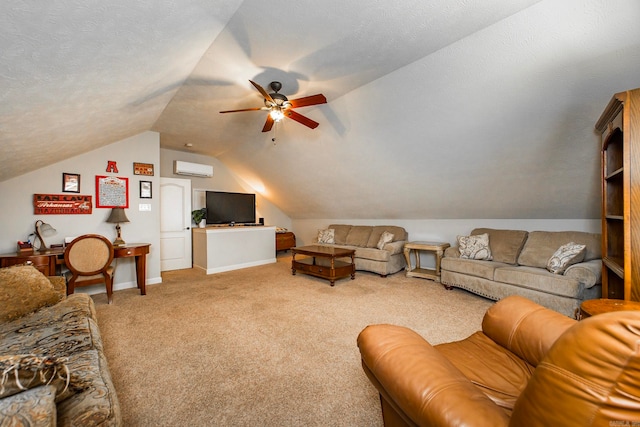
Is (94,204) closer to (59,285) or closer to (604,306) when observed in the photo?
(59,285)

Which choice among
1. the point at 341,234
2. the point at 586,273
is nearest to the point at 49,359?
the point at 586,273

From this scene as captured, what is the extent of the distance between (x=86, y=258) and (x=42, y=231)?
90cm

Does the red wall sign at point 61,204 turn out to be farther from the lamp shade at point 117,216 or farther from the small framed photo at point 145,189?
the small framed photo at point 145,189

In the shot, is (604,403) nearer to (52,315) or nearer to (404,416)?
(404,416)

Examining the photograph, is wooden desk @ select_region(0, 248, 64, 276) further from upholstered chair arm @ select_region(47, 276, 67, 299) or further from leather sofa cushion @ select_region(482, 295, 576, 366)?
leather sofa cushion @ select_region(482, 295, 576, 366)

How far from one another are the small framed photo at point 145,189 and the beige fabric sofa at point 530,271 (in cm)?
492

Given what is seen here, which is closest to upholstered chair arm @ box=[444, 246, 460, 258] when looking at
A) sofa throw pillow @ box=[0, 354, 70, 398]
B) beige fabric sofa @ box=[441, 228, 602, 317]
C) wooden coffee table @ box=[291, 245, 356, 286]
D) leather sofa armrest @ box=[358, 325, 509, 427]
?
beige fabric sofa @ box=[441, 228, 602, 317]

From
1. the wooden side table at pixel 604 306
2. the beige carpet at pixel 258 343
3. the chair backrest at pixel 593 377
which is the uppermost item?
the chair backrest at pixel 593 377

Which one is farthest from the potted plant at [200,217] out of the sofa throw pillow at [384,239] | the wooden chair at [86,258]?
the sofa throw pillow at [384,239]

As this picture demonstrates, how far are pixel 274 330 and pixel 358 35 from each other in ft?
9.12

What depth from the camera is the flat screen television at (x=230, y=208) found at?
5.67 m

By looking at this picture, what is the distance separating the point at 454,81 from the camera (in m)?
2.54

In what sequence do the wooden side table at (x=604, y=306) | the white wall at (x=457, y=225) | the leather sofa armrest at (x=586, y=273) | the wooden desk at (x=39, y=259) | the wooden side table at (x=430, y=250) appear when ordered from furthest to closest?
the wooden side table at (x=430, y=250), the white wall at (x=457, y=225), the wooden desk at (x=39, y=259), the leather sofa armrest at (x=586, y=273), the wooden side table at (x=604, y=306)

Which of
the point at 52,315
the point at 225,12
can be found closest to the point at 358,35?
the point at 225,12
